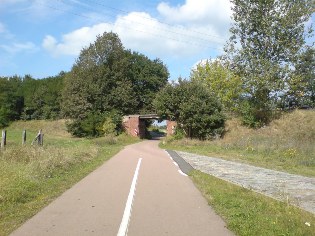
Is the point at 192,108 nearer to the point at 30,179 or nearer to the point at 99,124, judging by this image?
the point at 99,124

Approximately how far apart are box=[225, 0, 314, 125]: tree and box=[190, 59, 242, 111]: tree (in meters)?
2.83

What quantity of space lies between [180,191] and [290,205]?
382cm

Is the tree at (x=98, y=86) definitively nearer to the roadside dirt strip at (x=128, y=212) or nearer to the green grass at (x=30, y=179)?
the green grass at (x=30, y=179)

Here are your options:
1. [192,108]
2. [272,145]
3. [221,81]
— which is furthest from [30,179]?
[221,81]

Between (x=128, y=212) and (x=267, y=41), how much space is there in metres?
36.4

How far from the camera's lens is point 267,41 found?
137ft

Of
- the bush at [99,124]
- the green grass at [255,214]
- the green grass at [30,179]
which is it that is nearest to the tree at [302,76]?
the bush at [99,124]

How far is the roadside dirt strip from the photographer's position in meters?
7.49

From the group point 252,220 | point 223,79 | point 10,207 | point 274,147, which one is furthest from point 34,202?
point 223,79

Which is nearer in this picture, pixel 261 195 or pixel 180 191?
pixel 261 195

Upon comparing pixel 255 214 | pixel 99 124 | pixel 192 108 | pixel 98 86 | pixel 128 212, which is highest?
pixel 98 86

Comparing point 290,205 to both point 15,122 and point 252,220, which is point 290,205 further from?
point 15,122

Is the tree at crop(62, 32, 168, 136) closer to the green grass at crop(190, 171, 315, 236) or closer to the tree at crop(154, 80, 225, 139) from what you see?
Result: the tree at crop(154, 80, 225, 139)

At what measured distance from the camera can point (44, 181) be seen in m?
13.6
